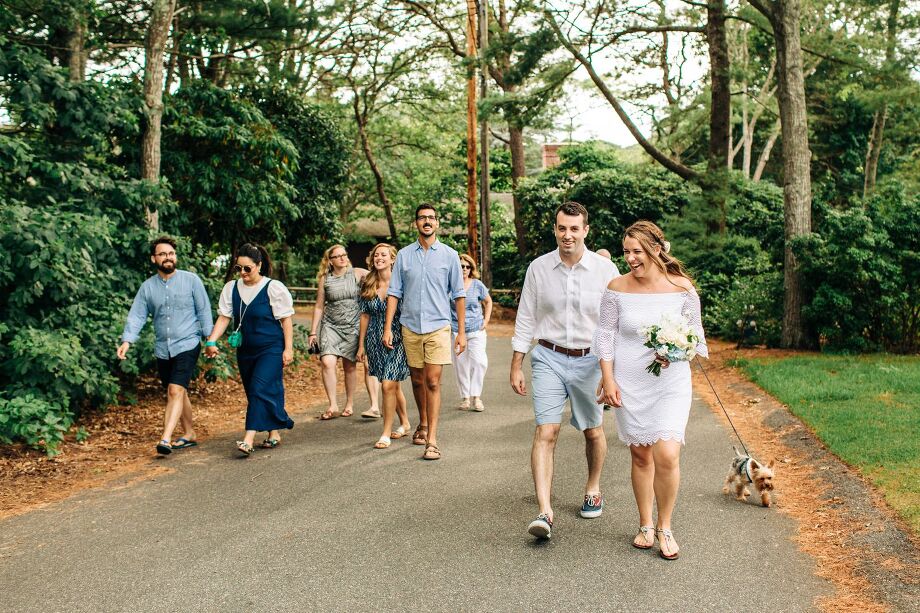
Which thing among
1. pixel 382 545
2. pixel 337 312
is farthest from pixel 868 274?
pixel 382 545

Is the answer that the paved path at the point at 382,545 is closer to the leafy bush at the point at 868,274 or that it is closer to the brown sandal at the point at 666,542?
the brown sandal at the point at 666,542

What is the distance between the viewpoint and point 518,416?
10164 millimetres

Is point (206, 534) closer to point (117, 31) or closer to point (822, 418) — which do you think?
point (822, 418)

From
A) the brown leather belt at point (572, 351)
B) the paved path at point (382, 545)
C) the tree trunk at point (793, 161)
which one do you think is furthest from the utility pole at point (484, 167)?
the brown leather belt at point (572, 351)

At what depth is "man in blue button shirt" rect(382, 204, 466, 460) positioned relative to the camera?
7.80 meters

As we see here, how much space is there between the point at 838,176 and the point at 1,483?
120 ft

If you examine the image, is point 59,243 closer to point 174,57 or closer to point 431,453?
point 431,453

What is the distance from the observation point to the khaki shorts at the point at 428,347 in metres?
7.80

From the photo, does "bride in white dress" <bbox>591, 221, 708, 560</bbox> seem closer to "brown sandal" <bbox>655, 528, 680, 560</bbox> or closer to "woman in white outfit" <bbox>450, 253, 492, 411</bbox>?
"brown sandal" <bbox>655, 528, 680, 560</bbox>

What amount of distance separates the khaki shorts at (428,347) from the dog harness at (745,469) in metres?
2.71

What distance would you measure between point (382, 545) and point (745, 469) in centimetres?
278

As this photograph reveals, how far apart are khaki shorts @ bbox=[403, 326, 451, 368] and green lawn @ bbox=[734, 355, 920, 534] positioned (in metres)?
3.62

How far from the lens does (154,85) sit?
11.5 meters

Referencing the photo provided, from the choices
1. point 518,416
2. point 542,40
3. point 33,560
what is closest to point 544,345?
point 33,560
